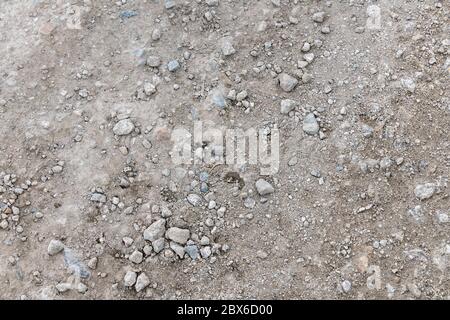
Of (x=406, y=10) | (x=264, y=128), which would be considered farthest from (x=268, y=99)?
(x=406, y=10)

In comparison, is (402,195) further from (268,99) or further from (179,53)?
(179,53)

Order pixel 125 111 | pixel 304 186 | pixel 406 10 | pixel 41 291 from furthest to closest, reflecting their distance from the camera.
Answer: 1. pixel 406 10
2. pixel 125 111
3. pixel 304 186
4. pixel 41 291

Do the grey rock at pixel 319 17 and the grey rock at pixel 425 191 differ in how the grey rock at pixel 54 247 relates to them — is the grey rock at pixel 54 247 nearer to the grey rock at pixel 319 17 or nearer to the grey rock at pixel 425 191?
the grey rock at pixel 425 191

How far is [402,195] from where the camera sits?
16.4ft

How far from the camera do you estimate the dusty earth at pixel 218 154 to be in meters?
4.80

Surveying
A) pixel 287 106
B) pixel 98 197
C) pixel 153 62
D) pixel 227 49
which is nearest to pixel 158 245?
pixel 98 197

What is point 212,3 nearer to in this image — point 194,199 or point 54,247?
point 194,199

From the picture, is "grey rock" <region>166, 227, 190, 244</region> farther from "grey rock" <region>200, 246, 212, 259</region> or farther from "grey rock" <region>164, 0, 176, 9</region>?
"grey rock" <region>164, 0, 176, 9</region>

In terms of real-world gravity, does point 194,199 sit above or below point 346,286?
above

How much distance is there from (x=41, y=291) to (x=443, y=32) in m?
4.56

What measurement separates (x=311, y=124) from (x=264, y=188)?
795 mm

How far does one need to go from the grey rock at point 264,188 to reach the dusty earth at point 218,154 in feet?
0.07

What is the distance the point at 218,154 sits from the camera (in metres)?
5.25

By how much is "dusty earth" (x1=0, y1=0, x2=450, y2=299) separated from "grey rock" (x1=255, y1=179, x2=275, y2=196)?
0.02 meters
